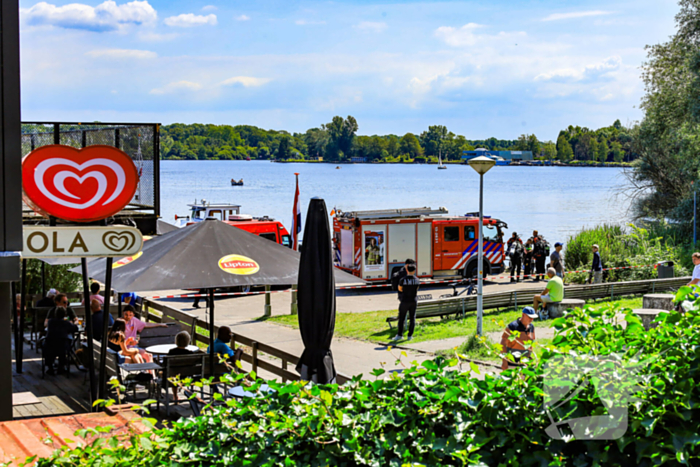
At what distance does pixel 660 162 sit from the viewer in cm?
3262

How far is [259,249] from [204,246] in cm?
79

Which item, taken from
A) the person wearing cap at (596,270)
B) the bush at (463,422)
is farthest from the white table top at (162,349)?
the person wearing cap at (596,270)

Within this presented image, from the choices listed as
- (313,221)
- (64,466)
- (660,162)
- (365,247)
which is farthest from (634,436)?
(660,162)

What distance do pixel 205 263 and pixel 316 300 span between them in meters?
1.92

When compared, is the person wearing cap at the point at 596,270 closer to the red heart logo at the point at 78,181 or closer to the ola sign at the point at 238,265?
the ola sign at the point at 238,265

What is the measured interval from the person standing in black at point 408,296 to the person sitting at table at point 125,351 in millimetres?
6477

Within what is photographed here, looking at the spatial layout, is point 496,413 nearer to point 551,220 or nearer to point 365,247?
point 365,247

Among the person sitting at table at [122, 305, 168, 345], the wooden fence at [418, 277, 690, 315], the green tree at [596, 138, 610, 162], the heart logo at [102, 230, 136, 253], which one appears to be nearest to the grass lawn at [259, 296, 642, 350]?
the wooden fence at [418, 277, 690, 315]

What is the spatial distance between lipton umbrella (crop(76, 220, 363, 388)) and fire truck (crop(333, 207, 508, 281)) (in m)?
12.9

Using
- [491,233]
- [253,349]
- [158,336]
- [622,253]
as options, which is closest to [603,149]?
[622,253]

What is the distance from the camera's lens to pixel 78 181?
720 cm

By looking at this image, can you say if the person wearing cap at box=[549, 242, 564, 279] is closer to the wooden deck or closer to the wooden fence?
the wooden fence

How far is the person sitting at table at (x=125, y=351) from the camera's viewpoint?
9609 mm

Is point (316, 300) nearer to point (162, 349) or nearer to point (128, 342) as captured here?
point (162, 349)
